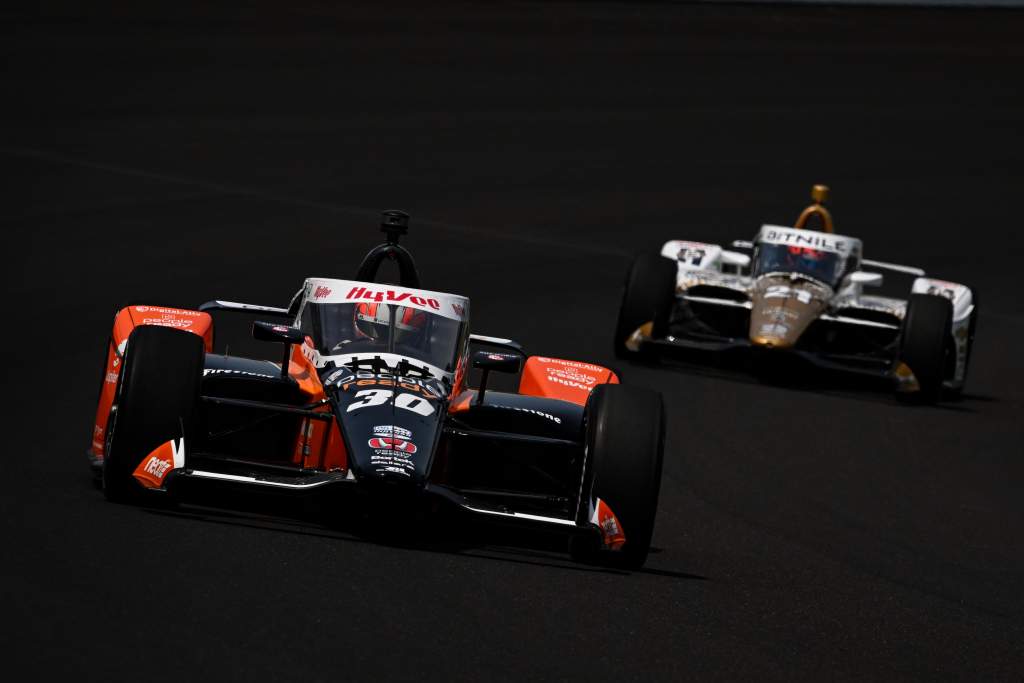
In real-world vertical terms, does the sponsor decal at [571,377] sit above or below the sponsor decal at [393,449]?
above

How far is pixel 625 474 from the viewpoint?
9539 mm

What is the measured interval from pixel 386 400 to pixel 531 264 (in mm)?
13885

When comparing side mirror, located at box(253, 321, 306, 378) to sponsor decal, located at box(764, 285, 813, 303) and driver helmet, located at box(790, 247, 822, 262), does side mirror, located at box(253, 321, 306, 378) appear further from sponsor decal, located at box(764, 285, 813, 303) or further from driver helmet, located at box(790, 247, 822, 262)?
driver helmet, located at box(790, 247, 822, 262)

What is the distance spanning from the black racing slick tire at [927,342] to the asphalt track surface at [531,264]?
15.1 inches

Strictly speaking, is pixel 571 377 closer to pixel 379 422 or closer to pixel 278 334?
pixel 278 334

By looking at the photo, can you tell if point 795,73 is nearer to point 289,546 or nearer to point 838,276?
point 838,276

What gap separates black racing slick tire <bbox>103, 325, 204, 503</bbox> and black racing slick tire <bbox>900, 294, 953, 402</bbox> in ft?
31.2

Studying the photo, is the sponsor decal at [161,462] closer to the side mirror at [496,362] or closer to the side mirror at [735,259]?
the side mirror at [496,362]

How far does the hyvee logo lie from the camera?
35.1 ft

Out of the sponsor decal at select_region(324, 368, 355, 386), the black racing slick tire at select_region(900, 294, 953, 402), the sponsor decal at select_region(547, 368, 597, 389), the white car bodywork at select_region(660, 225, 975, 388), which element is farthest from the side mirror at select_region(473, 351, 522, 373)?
the white car bodywork at select_region(660, 225, 975, 388)

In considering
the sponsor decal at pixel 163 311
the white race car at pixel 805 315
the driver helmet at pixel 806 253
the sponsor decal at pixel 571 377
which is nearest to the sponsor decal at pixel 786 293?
the white race car at pixel 805 315

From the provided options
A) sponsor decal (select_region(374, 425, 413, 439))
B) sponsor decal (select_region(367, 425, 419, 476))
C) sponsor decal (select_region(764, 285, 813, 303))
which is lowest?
sponsor decal (select_region(367, 425, 419, 476))

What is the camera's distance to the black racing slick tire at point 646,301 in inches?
716

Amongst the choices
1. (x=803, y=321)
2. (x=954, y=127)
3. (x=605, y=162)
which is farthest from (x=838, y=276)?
(x=954, y=127)
